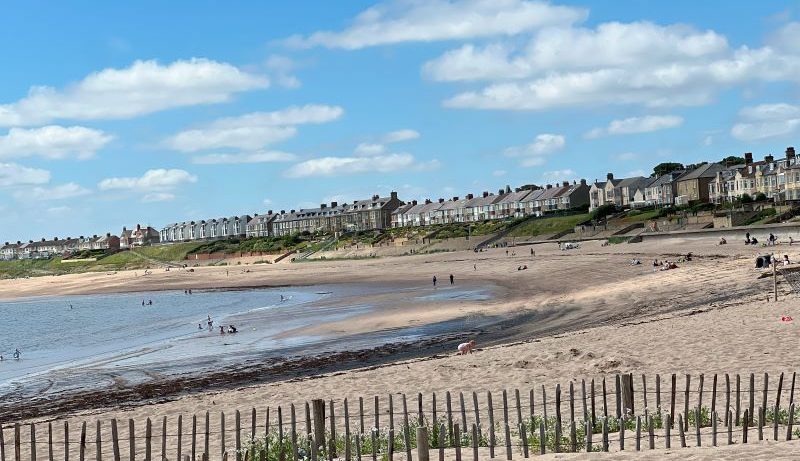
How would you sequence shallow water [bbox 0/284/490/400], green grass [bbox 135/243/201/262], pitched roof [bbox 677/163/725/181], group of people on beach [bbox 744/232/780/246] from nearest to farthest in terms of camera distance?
shallow water [bbox 0/284/490/400] < group of people on beach [bbox 744/232/780/246] < pitched roof [bbox 677/163/725/181] < green grass [bbox 135/243/201/262]

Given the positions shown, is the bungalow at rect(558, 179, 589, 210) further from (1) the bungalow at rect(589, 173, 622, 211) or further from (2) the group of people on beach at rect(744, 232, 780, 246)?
(2) the group of people on beach at rect(744, 232, 780, 246)

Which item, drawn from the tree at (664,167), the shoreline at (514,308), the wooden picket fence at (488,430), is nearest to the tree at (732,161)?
the tree at (664,167)

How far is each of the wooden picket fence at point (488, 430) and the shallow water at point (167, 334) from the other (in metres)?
13.0

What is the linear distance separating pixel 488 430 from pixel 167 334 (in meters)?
33.9

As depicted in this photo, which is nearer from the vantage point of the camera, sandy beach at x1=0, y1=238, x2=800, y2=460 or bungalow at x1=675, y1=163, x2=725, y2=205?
sandy beach at x1=0, y1=238, x2=800, y2=460

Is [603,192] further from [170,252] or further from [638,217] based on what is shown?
[170,252]

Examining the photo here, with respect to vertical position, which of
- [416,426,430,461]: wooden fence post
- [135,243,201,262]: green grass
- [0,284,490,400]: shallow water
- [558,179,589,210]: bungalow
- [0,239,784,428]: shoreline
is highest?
[558,179,589,210]: bungalow

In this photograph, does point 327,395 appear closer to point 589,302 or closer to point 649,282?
point 589,302

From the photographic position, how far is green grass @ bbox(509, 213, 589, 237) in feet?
346

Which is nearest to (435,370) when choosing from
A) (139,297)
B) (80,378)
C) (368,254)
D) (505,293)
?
(80,378)

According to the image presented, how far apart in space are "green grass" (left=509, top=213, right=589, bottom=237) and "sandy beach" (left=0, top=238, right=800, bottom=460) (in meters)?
41.4

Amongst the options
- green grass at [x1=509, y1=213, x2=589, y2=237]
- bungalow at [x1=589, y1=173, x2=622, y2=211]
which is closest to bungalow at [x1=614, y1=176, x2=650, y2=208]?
bungalow at [x1=589, y1=173, x2=622, y2=211]

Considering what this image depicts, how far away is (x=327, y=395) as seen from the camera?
20812 millimetres

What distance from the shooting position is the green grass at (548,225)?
105 m
